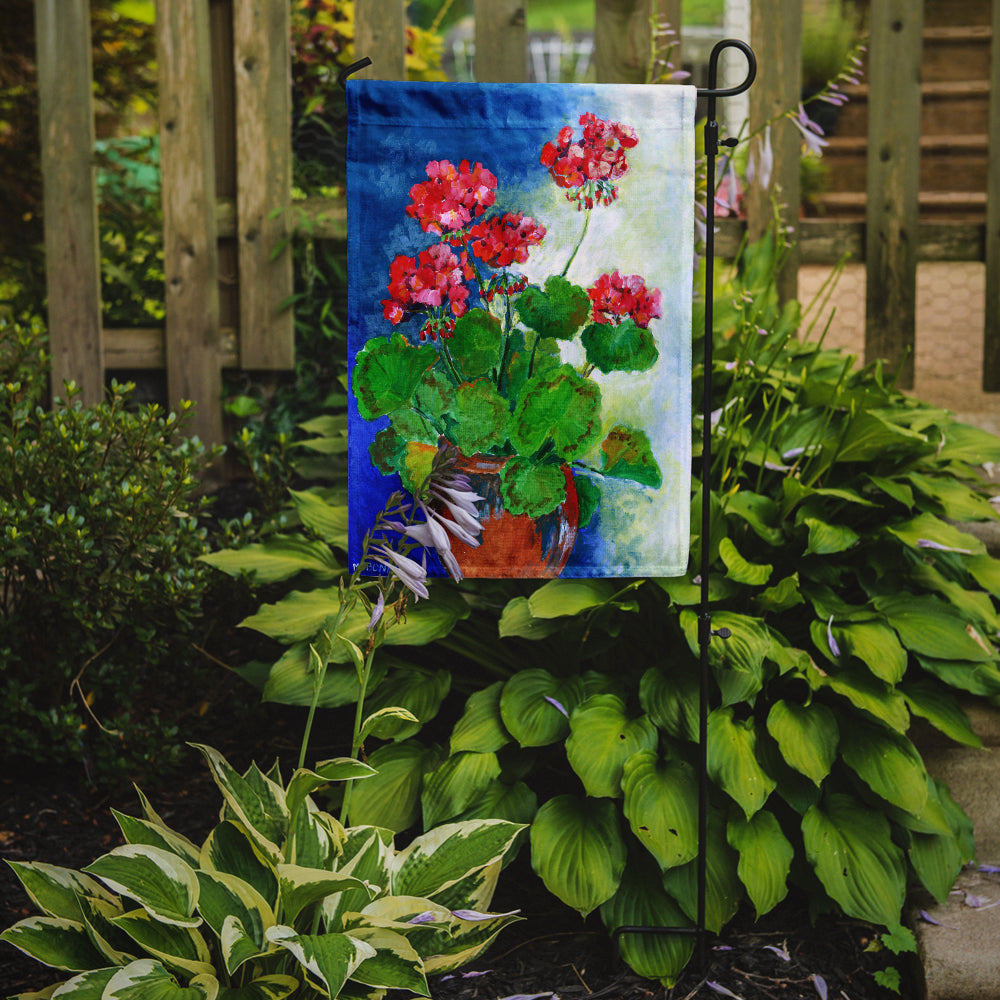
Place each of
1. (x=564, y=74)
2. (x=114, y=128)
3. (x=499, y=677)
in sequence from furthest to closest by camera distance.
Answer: (x=564, y=74), (x=114, y=128), (x=499, y=677)

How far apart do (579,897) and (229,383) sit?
7.43 ft

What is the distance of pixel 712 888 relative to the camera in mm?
A: 1964

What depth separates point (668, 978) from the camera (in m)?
1.90

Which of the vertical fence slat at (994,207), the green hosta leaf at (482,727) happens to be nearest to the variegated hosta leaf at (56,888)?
the green hosta leaf at (482,727)

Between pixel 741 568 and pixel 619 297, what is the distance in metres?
0.66

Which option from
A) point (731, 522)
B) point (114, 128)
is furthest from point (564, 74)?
point (731, 522)

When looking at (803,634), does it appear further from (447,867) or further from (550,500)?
(447,867)

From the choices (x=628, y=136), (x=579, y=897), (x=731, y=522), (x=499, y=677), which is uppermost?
(x=628, y=136)

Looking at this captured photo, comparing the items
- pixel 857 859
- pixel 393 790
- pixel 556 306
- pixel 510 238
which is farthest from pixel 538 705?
pixel 510 238

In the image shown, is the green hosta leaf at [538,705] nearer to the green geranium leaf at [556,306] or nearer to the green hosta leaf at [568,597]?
the green hosta leaf at [568,597]

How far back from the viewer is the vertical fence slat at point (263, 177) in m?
3.30

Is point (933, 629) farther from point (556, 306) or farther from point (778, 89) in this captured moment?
point (778, 89)

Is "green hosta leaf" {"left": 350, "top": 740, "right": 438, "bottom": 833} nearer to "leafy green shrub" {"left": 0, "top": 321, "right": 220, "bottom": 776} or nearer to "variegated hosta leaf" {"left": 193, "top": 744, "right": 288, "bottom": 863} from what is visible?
"variegated hosta leaf" {"left": 193, "top": 744, "right": 288, "bottom": 863}

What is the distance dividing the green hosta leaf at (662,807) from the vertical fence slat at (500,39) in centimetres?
217
